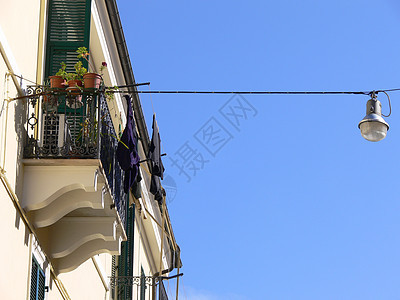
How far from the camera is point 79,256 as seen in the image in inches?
491

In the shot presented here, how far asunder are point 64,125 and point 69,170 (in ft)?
1.80

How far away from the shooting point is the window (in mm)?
11227

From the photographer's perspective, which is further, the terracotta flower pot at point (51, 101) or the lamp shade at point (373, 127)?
the lamp shade at point (373, 127)

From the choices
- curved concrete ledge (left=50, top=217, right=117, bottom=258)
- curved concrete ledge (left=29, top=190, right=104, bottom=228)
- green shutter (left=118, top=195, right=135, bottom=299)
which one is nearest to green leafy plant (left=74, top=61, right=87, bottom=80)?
curved concrete ledge (left=29, top=190, right=104, bottom=228)

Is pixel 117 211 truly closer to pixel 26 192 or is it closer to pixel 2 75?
pixel 26 192

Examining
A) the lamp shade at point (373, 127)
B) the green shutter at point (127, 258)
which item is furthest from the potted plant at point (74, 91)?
the green shutter at point (127, 258)

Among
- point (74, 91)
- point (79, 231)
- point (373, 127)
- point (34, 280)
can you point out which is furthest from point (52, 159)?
point (373, 127)

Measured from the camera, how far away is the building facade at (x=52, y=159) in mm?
10406

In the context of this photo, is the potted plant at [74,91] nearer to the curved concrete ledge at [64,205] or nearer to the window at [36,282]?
the curved concrete ledge at [64,205]

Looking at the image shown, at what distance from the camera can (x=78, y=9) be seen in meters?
13.2

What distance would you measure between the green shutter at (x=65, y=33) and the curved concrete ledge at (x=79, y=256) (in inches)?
85.5

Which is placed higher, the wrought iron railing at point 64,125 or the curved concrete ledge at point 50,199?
the wrought iron railing at point 64,125

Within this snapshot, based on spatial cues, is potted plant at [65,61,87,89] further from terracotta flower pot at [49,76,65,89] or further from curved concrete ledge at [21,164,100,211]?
curved concrete ledge at [21,164,100,211]

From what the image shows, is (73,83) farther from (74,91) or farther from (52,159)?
(52,159)
